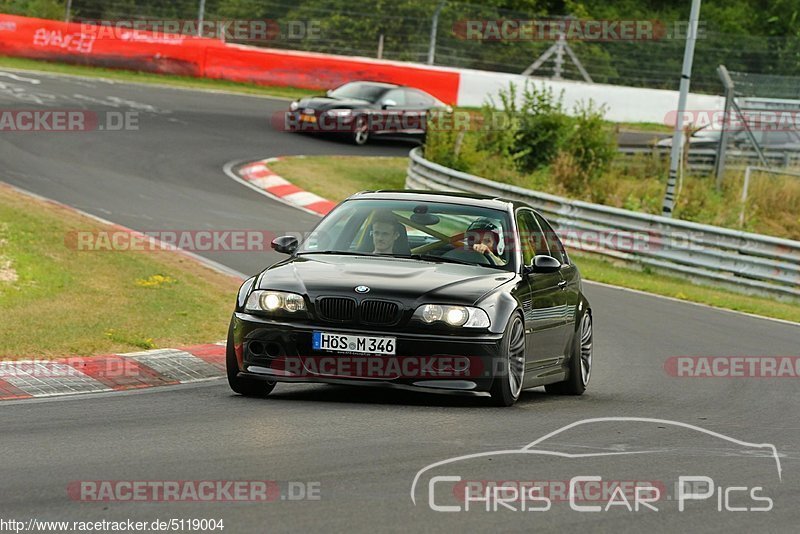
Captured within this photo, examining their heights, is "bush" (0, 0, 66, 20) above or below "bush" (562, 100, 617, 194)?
above

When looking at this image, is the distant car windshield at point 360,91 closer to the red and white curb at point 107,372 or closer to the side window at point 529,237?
the red and white curb at point 107,372

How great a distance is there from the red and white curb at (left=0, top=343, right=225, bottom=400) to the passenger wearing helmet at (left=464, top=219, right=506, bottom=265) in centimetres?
215

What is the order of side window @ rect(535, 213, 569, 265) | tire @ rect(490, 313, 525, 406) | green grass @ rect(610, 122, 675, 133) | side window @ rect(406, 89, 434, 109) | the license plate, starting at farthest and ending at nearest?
green grass @ rect(610, 122, 675, 133)
side window @ rect(406, 89, 434, 109)
side window @ rect(535, 213, 569, 265)
tire @ rect(490, 313, 525, 406)
the license plate

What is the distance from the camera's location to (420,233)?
1016 cm

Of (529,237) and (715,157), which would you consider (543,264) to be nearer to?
(529,237)

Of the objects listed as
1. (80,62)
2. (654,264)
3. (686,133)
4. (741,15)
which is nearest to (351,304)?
(654,264)

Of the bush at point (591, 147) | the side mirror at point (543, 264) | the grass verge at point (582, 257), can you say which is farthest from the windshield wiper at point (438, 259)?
the bush at point (591, 147)

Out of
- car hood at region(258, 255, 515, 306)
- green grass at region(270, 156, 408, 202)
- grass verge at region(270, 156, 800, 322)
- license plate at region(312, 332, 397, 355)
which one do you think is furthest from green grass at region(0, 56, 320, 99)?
license plate at region(312, 332, 397, 355)

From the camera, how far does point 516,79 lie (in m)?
38.0

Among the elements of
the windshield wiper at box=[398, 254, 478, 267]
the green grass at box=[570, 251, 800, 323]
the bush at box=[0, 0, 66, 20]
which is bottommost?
the green grass at box=[570, 251, 800, 323]

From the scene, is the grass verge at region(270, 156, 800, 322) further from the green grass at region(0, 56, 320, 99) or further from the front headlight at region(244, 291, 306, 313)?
the front headlight at region(244, 291, 306, 313)

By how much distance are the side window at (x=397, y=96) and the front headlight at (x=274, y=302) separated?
23.0 m

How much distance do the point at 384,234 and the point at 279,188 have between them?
1488cm

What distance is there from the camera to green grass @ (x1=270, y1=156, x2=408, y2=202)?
2550cm
